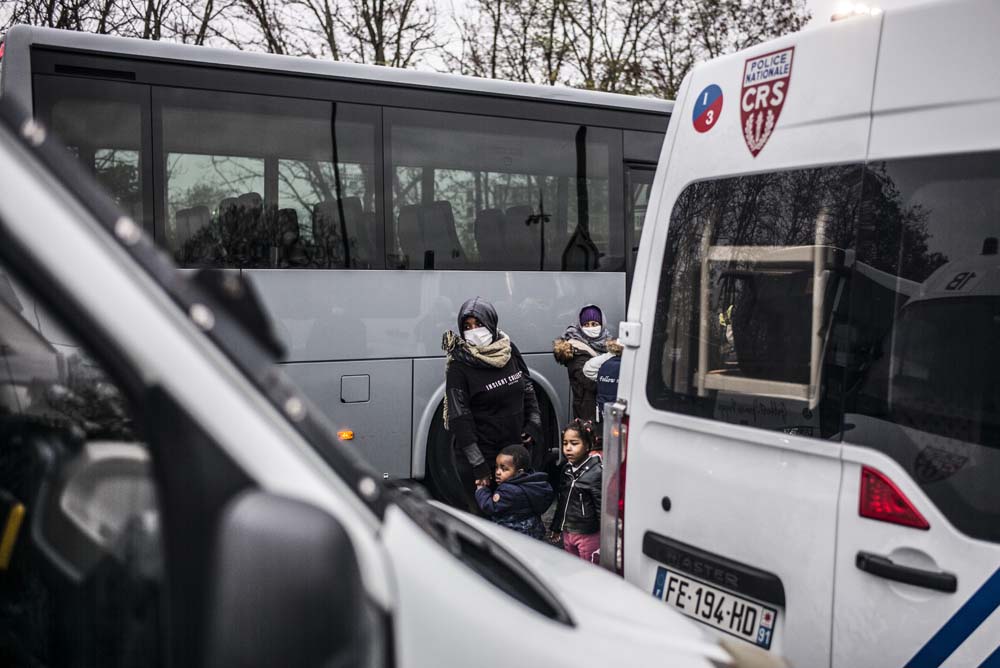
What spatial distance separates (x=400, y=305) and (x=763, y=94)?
176 inches

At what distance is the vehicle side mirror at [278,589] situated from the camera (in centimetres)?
102

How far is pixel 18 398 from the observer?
1.53m

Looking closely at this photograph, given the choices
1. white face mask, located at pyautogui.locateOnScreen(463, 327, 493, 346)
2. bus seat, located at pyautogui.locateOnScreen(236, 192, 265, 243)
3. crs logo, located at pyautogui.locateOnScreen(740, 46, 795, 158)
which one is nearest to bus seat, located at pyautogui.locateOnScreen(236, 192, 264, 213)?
bus seat, located at pyautogui.locateOnScreen(236, 192, 265, 243)

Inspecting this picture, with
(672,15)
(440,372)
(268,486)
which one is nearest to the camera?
(268,486)

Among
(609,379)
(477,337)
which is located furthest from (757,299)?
(477,337)

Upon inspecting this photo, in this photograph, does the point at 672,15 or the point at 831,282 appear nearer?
the point at 831,282

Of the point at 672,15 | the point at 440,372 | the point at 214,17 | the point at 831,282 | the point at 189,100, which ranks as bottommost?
the point at 440,372

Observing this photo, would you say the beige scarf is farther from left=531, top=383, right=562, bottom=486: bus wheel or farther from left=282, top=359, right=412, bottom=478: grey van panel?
left=531, top=383, right=562, bottom=486: bus wheel

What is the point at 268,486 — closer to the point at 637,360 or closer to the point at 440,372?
the point at 637,360

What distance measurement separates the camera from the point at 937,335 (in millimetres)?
2688

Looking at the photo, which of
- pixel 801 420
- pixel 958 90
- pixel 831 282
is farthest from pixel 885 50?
pixel 801 420

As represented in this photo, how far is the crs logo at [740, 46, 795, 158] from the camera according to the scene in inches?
118

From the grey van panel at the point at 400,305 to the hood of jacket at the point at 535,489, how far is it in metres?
2.08

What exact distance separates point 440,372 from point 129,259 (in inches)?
243
